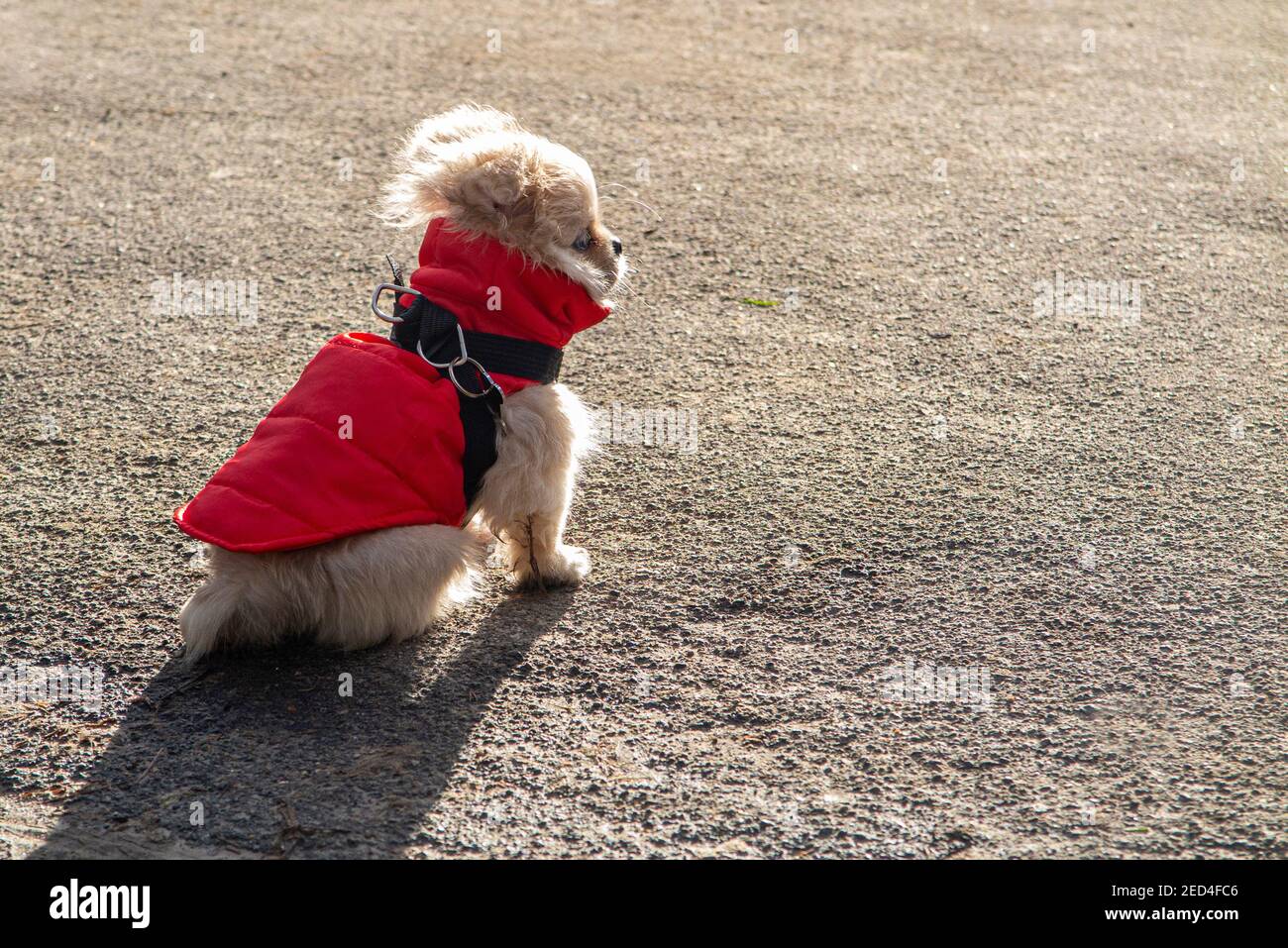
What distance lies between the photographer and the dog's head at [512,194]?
3676 mm

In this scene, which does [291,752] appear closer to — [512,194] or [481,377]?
[481,377]

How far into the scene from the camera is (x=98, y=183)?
6824mm

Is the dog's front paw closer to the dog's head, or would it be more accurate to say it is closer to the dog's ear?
the dog's head

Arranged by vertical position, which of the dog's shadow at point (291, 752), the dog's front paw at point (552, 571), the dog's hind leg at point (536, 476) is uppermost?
the dog's hind leg at point (536, 476)

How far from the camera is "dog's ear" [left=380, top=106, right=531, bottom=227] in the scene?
3660 mm

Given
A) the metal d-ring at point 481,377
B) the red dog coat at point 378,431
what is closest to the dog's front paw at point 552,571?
the red dog coat at point 378,431

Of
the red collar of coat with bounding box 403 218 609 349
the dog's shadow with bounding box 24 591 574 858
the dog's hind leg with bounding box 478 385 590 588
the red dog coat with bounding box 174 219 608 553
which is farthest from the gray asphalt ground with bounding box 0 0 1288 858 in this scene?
the red collar of coat with bounding box 403 218 609 349

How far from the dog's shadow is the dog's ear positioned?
135cm

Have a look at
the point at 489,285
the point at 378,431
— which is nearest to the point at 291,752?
the point at 378,431

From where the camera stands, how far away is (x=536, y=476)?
381 cm

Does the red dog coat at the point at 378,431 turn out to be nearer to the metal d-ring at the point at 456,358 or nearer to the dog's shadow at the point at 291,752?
the metal d-ring at the point at 456,358

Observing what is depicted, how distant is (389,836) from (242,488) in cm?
109

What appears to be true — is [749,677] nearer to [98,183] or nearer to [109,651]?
[109,651]
